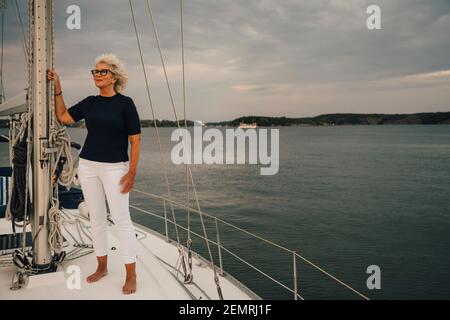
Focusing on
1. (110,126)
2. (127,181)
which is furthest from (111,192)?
(110,126)

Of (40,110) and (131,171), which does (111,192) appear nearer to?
(131,171)

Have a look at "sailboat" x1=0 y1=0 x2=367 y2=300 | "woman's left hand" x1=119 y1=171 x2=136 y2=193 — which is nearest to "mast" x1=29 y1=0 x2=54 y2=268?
"sailboat" x1=0 y1=0 x2=367 y2=300

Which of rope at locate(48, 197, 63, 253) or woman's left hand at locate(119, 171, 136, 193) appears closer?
woman's left hand at locate(119, 171, 136, 193)

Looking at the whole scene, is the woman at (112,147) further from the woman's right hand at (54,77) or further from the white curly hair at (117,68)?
the woman's right hand at (54,77)

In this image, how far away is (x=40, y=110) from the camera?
115 inches

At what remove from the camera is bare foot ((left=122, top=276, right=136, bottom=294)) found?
9.26ft

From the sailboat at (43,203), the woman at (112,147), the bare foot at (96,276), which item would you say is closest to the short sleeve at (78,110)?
the woman at (112,147)

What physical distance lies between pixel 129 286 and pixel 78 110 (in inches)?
59.1

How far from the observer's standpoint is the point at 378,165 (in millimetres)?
41656

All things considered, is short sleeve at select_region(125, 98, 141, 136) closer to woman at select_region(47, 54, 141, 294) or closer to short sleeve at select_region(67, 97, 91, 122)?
woman at select_region(47, 54, 141, 294)
